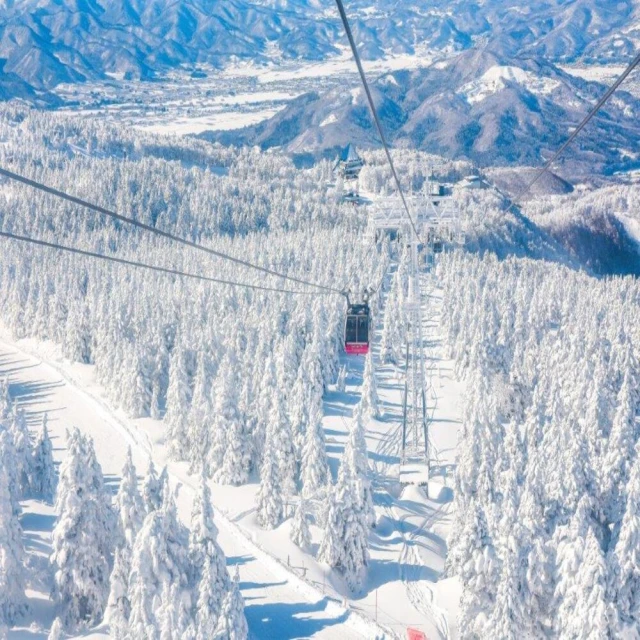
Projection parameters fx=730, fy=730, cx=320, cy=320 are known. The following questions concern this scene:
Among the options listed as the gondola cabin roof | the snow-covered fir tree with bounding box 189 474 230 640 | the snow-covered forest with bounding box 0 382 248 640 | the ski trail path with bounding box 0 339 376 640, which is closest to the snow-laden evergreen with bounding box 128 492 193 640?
the snow-covered forest with bounding box 0 382 248 640

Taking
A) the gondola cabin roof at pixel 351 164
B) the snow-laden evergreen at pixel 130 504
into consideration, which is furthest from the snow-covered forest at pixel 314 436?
the gondola cabin roof at pixel 351 164

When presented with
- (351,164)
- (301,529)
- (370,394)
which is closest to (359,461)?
(301,529)

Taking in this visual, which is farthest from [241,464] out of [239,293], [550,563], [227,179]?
[227,179]

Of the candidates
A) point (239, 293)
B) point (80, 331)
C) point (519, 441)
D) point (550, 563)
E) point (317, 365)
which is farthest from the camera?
point (239, 293)

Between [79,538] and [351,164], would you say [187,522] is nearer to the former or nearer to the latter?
[79,538]

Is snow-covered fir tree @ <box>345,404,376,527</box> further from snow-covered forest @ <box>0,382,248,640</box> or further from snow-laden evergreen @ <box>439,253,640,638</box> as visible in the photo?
snow-covered forest @ <box>0,382,248,640</box>

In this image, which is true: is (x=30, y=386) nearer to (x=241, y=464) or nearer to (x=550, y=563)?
(x=241, y=464)

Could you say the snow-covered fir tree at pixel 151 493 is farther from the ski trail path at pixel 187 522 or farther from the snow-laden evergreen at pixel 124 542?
the ski trail path at pixel 187 522
